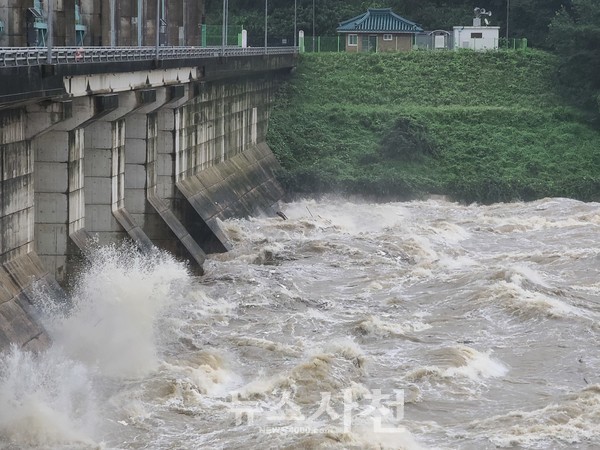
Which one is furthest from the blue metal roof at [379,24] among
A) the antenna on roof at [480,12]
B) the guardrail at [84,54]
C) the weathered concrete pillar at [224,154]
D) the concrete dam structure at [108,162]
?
the guardrail at [84,54]

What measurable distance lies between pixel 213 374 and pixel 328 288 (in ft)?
33.7

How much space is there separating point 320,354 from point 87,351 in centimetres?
439

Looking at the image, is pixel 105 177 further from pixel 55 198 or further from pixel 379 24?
pixel 379 24

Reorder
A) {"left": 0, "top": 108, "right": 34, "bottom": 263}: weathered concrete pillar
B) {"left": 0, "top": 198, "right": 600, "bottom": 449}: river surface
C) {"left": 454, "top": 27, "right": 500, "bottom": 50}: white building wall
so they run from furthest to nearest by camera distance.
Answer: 1. {"left": 454, "top": 27, "right": 500, "bottom": 50}: white building wall
2. {"left": 0, "top": 108, "right": 34, "bottom": 263}: weathered concrete pillar
3. {"left": 0, "top": 198, "right": 600, "bottom": 449}: river surface

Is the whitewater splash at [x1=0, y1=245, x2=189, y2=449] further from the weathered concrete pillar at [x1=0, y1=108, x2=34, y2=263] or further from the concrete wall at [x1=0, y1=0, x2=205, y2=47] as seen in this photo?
the concrete wall at [x1=0, y1=0, x2=205, y2=47]

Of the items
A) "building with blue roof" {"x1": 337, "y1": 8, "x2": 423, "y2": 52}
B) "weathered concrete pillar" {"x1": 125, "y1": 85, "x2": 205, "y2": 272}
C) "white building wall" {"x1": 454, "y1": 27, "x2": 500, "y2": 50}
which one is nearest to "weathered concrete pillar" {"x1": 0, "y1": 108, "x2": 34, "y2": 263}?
"weathered concrete pillar" {"x1": 125, "y1": 85, "x2": 205, "y2": 272}

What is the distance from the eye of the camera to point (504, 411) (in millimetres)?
23062

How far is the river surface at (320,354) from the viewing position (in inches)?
848

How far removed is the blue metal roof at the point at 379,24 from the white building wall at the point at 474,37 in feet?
7.01

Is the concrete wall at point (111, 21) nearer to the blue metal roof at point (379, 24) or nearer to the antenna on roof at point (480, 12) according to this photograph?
the blue metal roof at point (379, 24)

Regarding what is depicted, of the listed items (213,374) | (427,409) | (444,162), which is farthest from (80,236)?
(444,162)

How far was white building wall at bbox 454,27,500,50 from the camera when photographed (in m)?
73.1

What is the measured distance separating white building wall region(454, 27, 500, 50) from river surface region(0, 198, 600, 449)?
33427 mm

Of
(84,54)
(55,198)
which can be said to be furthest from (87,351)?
(84,54)
